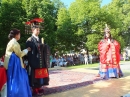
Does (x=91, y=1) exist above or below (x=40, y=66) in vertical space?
above

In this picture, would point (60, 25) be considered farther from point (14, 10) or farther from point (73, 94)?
point (73, 94)

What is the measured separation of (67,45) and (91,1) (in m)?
7.26

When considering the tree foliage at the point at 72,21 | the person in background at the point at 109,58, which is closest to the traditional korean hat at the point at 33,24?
the person in background at the point at 109,58

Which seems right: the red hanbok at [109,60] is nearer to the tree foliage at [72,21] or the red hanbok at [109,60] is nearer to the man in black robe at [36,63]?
the man in black robe at [36,63]

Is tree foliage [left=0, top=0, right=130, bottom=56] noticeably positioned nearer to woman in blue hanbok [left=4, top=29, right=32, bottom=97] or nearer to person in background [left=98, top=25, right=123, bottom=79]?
person in background [left=98, top=25, right=123, bottom=79]

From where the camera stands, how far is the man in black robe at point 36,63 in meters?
5.81

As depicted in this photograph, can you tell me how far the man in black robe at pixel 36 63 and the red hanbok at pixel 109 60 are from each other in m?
3.26

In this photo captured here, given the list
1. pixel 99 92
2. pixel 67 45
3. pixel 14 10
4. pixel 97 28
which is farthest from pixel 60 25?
pixel 99 92

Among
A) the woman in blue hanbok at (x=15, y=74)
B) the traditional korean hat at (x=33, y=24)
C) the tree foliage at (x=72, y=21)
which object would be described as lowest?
the woman in blue hanbok at (x=15, y=74)

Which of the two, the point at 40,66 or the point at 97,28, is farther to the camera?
the point at 97,28

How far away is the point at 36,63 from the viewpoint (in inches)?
231

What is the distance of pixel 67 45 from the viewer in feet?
106

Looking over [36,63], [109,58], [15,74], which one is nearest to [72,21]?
[109,58]

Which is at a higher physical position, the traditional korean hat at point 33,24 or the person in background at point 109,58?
the traditional korean hat at point 33,24
